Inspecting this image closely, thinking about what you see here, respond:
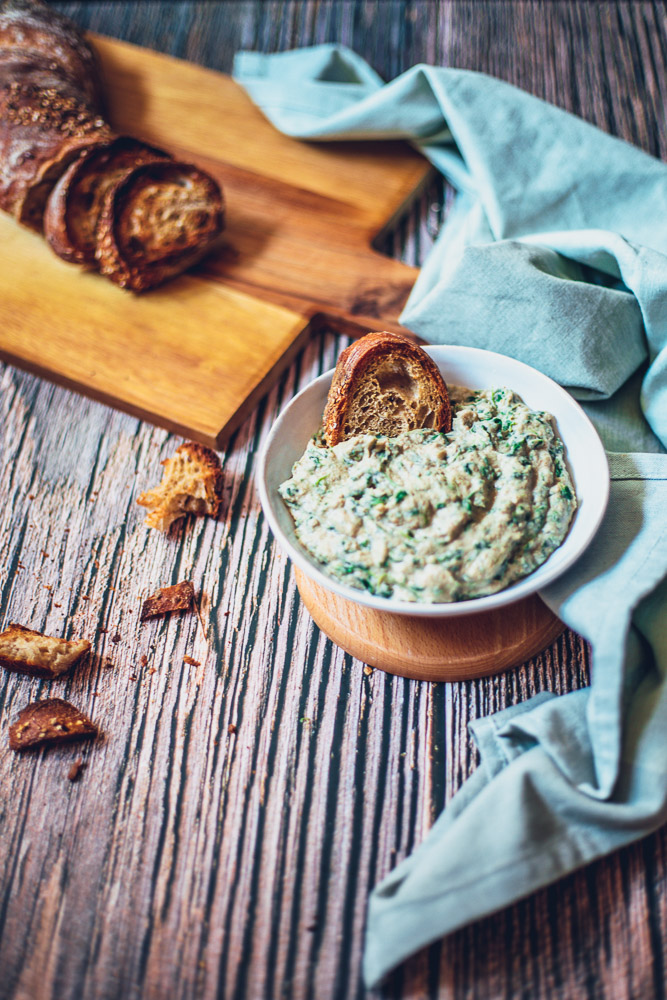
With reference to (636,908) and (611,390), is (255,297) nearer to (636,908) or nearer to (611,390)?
(611,390)

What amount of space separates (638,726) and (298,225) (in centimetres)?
208

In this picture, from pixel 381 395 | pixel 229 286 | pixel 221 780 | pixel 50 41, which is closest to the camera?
pixel 221 780

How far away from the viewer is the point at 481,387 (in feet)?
6.90

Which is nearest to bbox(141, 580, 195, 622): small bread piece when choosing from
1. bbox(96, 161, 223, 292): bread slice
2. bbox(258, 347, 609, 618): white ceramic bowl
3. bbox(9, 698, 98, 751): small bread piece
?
bbox(9, 698, 98, 751): small bread piece

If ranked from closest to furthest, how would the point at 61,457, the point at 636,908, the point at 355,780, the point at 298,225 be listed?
1. the point at 636,908
2. the point at 355,780
3. the point at 61,457
4. the point at 298,225

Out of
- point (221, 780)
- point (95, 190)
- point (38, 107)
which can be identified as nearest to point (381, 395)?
point (221, 780)

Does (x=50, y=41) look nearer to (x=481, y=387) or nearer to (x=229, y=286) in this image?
(x=229, y=286)

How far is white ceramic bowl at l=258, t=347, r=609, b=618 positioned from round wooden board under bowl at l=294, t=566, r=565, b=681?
0.13 metres

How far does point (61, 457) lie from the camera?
238 cm

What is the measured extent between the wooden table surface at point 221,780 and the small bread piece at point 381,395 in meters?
0.47

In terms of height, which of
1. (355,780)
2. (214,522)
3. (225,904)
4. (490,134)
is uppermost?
(490,134)

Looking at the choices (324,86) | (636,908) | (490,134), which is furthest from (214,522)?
(324,86)

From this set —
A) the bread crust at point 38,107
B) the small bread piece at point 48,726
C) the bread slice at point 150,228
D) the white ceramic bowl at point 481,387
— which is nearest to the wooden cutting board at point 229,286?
the bread slice at point 150,228

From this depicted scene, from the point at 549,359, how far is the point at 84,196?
5.46 feet
